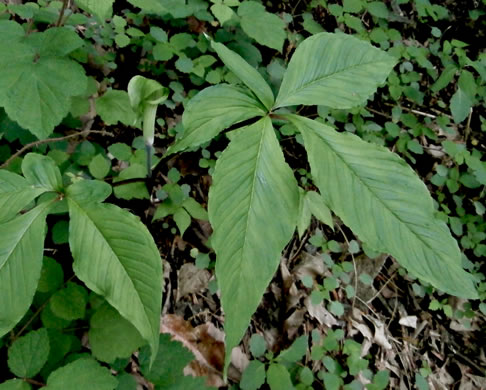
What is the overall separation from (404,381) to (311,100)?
1.79 m

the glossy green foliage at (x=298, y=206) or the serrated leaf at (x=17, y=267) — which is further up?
the glossy green foliage at (x=298, y=206)

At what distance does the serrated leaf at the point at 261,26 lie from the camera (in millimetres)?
2430

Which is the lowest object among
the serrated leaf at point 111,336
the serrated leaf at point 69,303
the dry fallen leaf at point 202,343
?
the dry fallen leaf at point 202,343

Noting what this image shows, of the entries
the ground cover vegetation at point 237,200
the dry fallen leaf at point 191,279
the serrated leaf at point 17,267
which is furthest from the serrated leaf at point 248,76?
the dry fallen leaf at point 191,279

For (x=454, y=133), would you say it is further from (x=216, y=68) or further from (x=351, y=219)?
(x=351, y=219)

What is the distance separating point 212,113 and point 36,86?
1.03 meters

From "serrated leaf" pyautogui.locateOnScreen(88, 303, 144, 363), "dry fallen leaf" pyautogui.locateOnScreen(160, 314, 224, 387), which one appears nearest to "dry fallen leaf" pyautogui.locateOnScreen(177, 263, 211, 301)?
"dry fallen leaf" pyautogui.locateOnScreen(160, 314, 224, 387)

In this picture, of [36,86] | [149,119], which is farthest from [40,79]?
[149,119]

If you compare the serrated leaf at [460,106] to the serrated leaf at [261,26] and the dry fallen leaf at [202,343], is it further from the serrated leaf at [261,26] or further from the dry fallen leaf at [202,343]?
the dry fallen leaf at [202,343]

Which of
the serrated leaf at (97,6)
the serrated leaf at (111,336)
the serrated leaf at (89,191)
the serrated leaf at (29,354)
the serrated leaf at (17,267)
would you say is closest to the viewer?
the serrated leaf at (17,267)

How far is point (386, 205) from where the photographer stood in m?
1.08

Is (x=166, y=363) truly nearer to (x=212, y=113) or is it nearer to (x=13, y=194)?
(x=13, y=194)

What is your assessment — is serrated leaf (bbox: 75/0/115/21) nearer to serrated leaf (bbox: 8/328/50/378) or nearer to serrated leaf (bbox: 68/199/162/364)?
serrated leaf (bbox: 68/199/162/364)

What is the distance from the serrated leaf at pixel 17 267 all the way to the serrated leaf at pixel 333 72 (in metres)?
0.80
